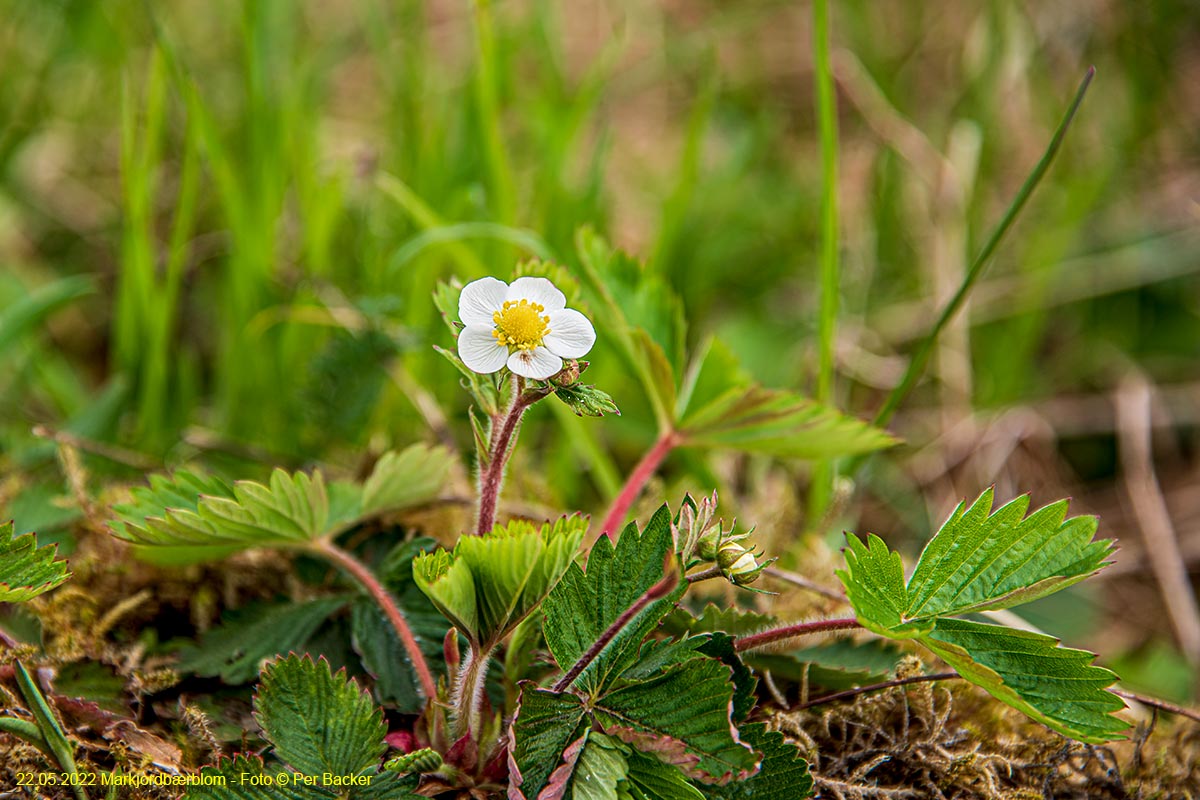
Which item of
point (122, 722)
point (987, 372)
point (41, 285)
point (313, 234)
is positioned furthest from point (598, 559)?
point (41, 285)

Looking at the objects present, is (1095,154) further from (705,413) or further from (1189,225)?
(705,413)

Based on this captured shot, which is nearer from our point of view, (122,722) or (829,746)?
(122,722)

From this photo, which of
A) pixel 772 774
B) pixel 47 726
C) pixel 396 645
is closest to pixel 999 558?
pixel 772 774

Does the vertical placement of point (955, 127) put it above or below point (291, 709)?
above

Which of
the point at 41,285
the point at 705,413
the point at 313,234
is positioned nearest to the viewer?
the point at 705,413

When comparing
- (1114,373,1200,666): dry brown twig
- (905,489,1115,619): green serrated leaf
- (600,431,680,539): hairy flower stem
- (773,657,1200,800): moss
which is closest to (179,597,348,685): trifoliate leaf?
(600,431,680,539): hairy flower stem

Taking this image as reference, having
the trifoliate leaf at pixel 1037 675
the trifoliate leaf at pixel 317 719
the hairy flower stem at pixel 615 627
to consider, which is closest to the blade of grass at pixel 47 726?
the trifoliate leaf at pixel 317 719

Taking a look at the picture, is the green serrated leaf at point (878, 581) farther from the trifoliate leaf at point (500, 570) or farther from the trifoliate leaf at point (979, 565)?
the trifoliate leaf at point (500, 570)

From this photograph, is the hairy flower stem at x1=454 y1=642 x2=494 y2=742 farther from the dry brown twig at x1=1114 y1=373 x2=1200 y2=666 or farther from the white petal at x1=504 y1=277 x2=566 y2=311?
the dry brown twig at x1=1114 y1=373 x2=1200 y2=666
